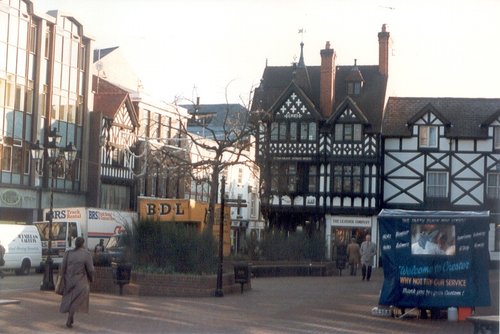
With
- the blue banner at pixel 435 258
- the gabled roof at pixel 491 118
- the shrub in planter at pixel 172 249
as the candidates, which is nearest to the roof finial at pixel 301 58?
the gabled roof at pixel 491 118

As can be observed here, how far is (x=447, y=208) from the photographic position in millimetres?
50656

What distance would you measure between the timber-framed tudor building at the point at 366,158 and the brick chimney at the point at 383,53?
0.25 meters

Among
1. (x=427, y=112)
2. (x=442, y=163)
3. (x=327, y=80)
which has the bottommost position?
(x=442, y=163)

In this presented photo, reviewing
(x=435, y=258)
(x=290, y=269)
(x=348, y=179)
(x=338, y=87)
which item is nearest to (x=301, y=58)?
(x=338, y=87)

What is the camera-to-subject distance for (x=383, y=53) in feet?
177

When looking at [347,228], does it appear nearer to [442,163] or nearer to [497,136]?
[442,163]

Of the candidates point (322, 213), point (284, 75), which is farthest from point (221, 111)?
point (322, 213)

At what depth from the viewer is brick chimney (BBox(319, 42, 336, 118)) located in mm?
52469

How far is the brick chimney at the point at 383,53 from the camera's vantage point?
53.4m

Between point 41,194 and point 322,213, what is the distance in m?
15.9

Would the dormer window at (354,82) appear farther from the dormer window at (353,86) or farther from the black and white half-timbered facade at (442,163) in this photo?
the black and white half-timbered facade at (442,163)

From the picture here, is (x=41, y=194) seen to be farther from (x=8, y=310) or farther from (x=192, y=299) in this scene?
(x=8, y=310)

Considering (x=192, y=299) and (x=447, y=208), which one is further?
(x=447, y=208)

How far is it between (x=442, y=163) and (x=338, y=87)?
7966mm
